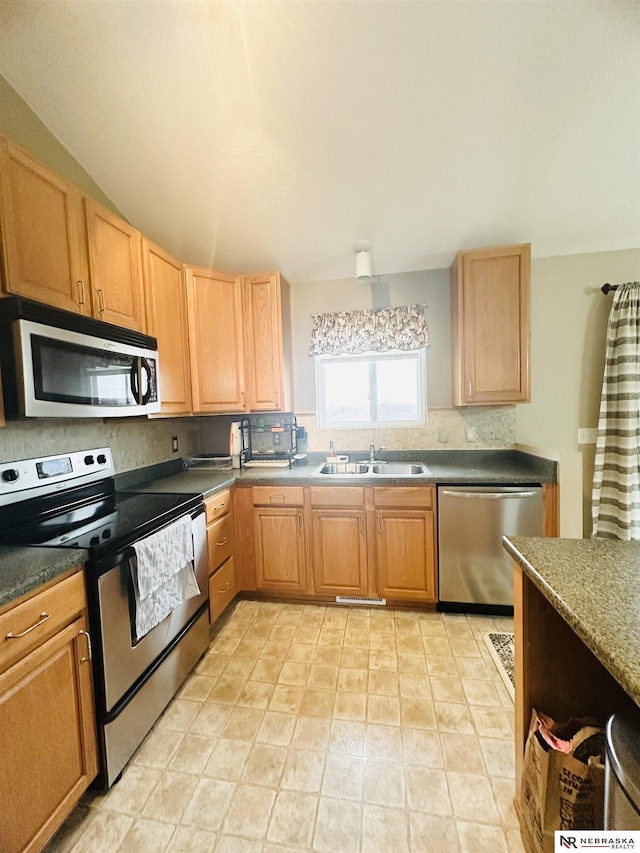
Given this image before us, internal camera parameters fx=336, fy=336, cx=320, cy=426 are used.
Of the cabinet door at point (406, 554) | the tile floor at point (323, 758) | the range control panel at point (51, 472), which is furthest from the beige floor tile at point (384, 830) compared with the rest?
the range control panel at point (51, 472)

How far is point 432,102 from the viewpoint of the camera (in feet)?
5.24

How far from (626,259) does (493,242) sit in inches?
39.1

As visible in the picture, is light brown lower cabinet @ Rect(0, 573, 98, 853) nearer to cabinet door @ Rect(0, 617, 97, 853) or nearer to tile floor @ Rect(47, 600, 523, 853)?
cabinet door @ Rect(0, 617, 97, 853)

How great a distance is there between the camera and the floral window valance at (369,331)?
2.69 metres

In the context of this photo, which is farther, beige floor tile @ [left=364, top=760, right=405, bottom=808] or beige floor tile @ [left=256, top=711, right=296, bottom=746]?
beige floor tile @ [left=256, top=711, right=296, bottom=746]

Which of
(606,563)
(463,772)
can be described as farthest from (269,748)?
(606,563)

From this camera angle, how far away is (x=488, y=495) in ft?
6.89

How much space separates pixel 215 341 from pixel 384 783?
2.52 metres

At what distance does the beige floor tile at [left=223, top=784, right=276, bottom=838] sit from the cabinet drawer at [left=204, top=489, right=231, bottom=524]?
3.87 feet

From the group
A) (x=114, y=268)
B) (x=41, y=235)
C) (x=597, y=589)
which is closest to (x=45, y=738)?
(x=597, y=589)

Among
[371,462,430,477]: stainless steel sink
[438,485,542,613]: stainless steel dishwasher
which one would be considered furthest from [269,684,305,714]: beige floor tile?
[371,462,430,477]: stainless steel sink

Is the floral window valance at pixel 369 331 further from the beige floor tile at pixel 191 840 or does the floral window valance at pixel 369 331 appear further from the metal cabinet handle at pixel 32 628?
the beige floor tile at pixel 191 840

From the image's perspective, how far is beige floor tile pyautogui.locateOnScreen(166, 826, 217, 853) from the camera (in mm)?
1039

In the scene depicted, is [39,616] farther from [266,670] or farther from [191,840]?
[266,670]
